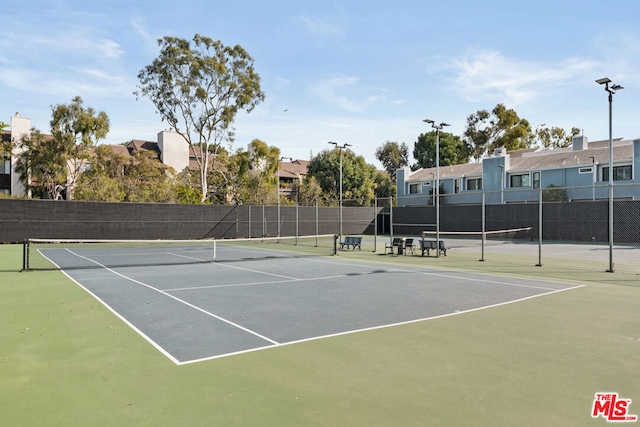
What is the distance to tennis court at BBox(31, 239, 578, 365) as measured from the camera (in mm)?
6906

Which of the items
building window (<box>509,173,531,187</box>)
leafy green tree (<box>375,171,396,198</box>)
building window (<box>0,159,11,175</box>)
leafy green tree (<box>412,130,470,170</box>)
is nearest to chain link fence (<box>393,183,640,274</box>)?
building window (<box>509,173,531,187</box>)

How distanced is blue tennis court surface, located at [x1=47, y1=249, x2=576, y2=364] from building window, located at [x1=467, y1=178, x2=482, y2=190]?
36799mm

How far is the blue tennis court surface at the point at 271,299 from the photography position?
689cm

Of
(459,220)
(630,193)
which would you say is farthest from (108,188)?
(630,193)

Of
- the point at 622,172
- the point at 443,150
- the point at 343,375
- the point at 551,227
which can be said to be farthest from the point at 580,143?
the point at 343,375

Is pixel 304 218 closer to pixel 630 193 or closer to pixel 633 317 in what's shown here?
pixel 630 193

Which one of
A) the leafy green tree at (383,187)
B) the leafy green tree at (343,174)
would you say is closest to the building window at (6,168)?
the leafy green tree at (343,174)

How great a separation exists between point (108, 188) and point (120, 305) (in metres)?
32.1

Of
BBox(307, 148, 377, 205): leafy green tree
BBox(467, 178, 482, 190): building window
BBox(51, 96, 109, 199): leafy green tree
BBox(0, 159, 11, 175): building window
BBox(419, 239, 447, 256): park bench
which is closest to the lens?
BBox(419, 239, 447, 256): park bench

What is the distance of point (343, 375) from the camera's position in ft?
16.9

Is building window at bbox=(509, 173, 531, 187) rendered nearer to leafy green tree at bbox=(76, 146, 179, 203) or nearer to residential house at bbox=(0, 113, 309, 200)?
residential house at bbox=(0, 113, 309, 200)

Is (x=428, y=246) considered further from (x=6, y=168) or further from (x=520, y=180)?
(x=6, y=168)

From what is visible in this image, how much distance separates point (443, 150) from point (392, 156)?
1468 cm

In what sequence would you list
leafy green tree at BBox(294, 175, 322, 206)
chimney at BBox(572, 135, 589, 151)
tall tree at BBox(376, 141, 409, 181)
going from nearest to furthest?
chimney at BBox(572, 135, 589, 151) < leafy green tree at BBox(294, 175, 322, 206) < tall tree at BBox(376, 141, 409, 181)
